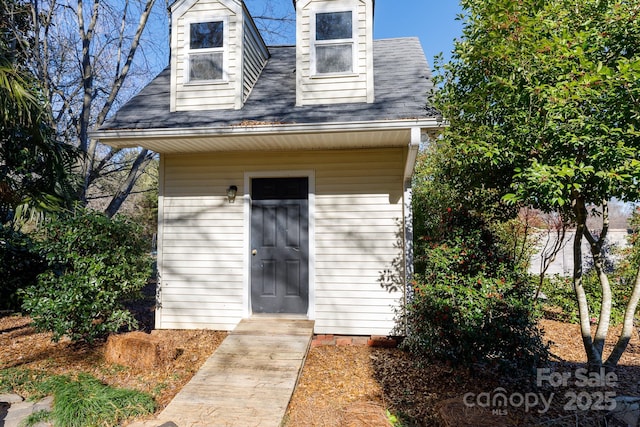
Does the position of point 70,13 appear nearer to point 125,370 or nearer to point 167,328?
point 167,328

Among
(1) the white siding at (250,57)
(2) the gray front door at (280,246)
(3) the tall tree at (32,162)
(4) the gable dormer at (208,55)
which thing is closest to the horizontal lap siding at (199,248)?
(2) the gray front door at (280,246)

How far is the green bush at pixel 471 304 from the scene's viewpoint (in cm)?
344

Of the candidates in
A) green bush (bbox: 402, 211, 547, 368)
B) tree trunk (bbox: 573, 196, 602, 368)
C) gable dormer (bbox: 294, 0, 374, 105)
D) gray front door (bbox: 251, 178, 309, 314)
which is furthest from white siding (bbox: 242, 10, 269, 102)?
tree trunk (bbox: 573, 196, 602, 368)

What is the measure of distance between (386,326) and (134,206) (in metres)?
19.5

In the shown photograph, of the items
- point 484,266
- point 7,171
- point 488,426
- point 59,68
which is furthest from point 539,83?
point 59,68

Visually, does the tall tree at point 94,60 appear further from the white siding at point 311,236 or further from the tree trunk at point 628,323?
→ the tree trunk at point 628,323

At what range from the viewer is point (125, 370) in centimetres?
405

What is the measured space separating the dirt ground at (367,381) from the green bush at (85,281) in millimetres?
470

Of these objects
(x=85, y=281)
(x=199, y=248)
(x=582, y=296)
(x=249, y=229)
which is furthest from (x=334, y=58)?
(x=85, y=281)

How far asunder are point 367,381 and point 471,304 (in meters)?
1.42

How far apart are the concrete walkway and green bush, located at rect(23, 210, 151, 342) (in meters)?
1.66

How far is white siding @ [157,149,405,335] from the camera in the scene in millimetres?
5016

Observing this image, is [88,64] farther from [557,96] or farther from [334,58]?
[557,96]

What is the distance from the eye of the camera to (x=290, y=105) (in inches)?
200
